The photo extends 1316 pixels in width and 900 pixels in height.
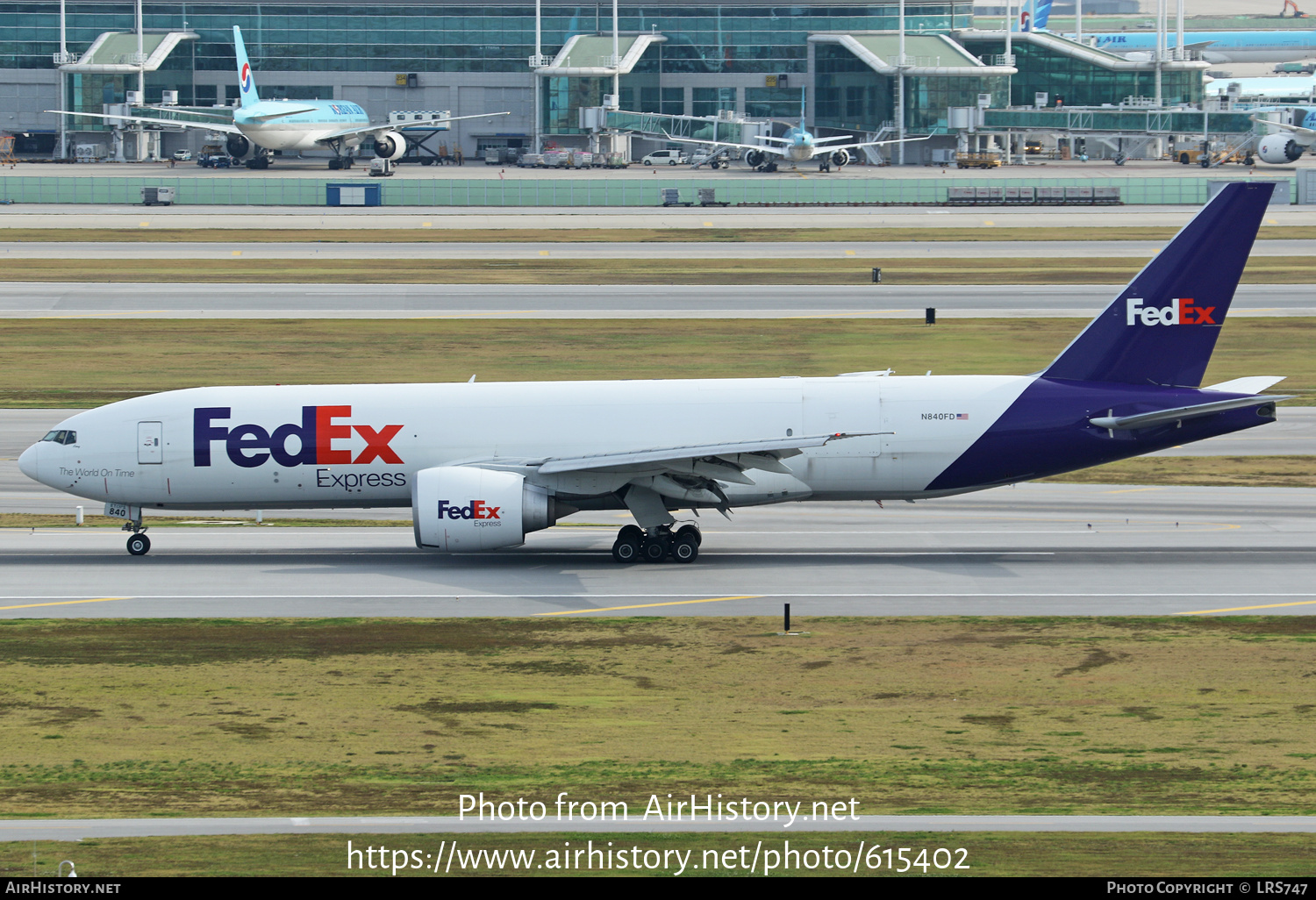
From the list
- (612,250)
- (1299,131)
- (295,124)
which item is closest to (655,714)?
(612,250)

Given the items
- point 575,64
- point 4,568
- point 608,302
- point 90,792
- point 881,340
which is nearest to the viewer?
point 90,792

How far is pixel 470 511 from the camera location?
35.5 m

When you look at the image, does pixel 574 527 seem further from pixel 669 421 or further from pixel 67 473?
pixel 67 473

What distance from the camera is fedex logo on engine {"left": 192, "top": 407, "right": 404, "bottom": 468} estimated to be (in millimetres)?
37406

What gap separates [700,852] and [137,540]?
24.7m

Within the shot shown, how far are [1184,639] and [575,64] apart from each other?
15631 centimetres

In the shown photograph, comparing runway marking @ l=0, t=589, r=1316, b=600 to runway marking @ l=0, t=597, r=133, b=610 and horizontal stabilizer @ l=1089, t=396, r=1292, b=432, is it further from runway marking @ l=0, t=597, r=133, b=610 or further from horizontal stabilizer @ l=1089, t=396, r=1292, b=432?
horizontal stabilizer @ l=1089, t=396, r=1292, b=432

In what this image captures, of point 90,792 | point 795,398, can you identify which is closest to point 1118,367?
point 795,398

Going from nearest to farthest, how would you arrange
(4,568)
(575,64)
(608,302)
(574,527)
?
(4,568)
(574,527)
(608,302)
(575,64)

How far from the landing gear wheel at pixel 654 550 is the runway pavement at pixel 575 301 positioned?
4003 centimetres

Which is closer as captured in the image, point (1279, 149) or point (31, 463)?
point (31, 463)

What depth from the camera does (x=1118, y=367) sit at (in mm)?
38219

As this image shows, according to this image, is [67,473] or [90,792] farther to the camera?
[67,473]

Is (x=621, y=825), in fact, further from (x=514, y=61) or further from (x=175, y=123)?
(x=514, y=61)
